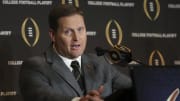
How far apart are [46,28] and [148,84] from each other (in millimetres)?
1379

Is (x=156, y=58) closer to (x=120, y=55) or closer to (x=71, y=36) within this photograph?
(x=71, y=36)

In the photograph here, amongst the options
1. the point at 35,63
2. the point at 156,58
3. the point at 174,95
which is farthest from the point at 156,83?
the point at 156,58

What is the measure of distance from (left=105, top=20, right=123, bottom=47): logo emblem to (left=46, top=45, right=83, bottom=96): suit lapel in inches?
39.2

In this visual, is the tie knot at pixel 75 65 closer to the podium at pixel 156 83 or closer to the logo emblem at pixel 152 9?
the podium at pixel 156 83

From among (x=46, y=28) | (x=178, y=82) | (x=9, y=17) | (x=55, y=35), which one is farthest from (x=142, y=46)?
(x=178, y=82)

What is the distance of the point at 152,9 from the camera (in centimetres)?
308

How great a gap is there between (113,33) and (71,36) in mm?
1019

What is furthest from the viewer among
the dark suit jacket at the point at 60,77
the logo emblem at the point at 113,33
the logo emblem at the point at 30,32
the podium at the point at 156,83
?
the logo emblem at the point at 113,33

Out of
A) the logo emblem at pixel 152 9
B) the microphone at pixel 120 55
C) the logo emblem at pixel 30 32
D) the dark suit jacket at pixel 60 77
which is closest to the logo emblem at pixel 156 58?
the logo emblem at pixel 152 9

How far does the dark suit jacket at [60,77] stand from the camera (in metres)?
1.77

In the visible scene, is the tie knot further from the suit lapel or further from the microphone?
the microphone

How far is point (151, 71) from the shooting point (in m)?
1.51

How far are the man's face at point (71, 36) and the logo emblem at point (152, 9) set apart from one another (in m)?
1.20

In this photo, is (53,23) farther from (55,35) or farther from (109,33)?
(109,33)
